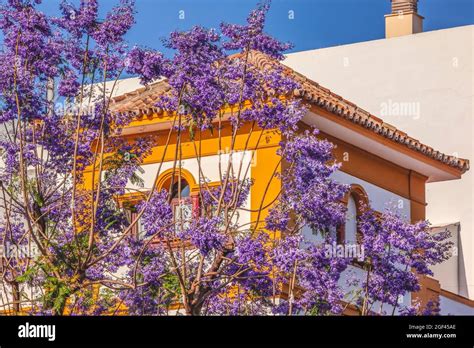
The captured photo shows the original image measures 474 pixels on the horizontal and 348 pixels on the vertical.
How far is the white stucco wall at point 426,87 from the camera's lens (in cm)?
2345

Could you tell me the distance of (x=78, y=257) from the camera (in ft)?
35.1

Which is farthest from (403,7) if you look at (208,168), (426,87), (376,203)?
(208,168)

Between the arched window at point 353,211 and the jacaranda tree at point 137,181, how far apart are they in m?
3.85

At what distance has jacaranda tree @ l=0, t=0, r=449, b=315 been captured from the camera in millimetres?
11203

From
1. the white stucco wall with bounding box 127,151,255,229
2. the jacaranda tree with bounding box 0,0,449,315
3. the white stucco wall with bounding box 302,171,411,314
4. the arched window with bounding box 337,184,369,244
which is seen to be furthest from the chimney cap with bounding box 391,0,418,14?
the jacaranda tree with bounding box 0,0,449,315

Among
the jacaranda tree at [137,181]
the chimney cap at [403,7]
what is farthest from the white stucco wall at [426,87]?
the jacaranda tree at [137,181]

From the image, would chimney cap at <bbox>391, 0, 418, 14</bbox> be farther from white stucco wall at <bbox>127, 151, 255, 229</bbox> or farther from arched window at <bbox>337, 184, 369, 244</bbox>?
white stucco wall at <bbox>127, 151, 255, 229</bbox>

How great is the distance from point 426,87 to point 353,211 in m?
6.33

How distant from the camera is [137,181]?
1230cm

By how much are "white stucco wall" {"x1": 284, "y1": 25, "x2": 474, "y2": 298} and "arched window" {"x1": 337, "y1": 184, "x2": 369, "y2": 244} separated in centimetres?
522

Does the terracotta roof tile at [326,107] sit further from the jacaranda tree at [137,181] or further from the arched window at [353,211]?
the jacaranda tree at [137,181]

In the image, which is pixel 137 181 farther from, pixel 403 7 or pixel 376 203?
pixel 403 7
